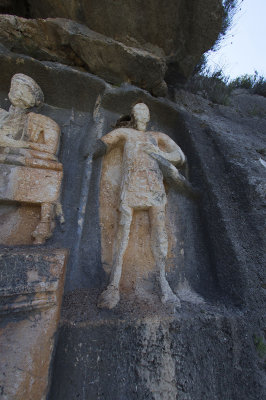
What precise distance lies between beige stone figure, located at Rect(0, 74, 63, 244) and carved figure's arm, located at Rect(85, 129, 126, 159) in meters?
0.57

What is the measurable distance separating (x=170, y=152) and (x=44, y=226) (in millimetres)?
2163

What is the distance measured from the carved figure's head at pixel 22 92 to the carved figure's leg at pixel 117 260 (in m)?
2.24

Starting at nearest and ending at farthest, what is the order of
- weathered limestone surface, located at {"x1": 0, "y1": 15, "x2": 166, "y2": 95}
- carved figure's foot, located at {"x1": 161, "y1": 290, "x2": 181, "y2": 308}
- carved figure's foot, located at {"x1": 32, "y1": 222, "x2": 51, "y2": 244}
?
carved figure's foot, located at {"x1": 161, "y1": 290, "x2": 181, "y2": 308} < carved figure's foot, located at {"x1": 32, "y1": 222, "x2": 51, "y2": 244} < weathered limestone surface, located at {"x1": 0, "y1": 15, "x2": 166, "y2": 95}

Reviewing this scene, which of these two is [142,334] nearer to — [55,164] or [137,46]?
[55,164]

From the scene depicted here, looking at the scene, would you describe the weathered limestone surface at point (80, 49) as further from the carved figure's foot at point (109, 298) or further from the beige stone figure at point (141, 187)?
the carved figure's foot at point (109, 298)

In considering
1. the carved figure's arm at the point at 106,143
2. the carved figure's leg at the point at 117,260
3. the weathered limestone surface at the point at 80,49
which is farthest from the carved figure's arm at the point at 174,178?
the weathered limestone surface at the point at 80,49

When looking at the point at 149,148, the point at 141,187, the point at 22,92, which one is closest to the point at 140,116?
the point at 149,148

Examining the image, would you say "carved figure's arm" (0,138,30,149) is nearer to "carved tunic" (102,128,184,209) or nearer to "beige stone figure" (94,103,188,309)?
"beige stone figure" (94,103,188,309)

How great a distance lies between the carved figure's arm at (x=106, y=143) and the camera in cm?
314

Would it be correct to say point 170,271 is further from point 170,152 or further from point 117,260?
point 170,152

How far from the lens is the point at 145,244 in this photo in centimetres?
278

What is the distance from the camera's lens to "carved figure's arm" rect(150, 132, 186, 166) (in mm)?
3246

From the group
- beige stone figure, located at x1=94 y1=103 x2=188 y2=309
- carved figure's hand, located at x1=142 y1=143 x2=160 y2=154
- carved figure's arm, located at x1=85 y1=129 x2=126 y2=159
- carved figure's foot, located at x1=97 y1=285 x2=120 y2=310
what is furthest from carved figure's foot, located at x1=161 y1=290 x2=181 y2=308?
carved figure's arm, located at x1=85 y1=129 x2=126 y2=159

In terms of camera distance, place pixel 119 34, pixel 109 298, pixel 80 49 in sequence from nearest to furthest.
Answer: pixel 109 298 < pixel 80 49 < pixel 119 34
